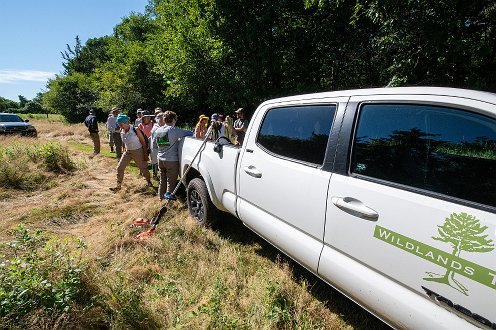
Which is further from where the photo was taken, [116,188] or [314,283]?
[116,188]

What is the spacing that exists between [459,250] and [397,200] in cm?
38

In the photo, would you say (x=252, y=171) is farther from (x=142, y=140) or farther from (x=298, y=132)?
(x=142, y=140)

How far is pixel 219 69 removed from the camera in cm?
1488

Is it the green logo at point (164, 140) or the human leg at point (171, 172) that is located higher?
the green logo at point (164, 140)

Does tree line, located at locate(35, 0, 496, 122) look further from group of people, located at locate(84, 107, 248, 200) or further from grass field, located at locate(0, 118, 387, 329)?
grass field, located at locate(0, 118, 387, 329)

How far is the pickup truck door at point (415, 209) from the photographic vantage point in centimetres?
135

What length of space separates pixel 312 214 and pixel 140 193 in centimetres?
496

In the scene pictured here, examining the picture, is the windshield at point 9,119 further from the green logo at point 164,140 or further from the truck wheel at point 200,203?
the truck wheel at point 200,203

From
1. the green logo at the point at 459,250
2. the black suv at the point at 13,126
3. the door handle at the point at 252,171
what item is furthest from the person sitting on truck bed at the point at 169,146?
the black suv at the point at 13,126

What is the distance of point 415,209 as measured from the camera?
1.54 metres

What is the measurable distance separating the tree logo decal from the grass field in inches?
52.6

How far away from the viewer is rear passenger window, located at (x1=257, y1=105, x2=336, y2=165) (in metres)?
2.29

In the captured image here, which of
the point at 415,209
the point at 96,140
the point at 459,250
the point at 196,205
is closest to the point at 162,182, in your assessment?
the point at 196,205

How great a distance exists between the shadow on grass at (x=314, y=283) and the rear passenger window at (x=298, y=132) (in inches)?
55.1
